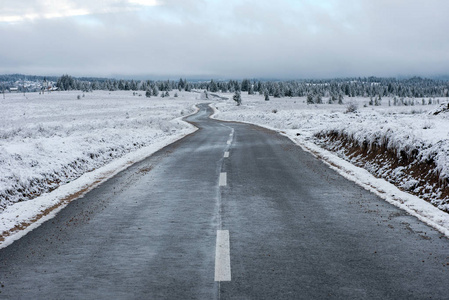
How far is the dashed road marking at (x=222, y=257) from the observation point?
16.1ft

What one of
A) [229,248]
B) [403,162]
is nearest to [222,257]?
[229,248]

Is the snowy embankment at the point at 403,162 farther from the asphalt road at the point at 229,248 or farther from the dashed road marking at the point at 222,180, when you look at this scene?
the dashed road marking at the point at 222,180

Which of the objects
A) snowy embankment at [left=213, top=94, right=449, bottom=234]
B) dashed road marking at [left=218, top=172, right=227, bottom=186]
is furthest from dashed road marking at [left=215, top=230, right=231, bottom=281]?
dashed road marking at [left=218, top=172, right=227, bottom=186]

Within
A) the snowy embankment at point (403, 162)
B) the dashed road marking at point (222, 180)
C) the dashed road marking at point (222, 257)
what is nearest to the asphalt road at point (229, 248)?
the dashed road marking at point (222, 257)

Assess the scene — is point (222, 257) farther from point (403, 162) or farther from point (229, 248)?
point (403, 162)

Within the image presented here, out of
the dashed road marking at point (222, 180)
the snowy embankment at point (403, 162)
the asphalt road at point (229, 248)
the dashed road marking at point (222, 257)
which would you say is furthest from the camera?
the dashed road marking at point (222, 180)

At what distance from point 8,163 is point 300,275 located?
972cm

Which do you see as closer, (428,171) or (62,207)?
(62,207)

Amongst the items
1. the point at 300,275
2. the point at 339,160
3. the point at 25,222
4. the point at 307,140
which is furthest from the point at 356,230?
the point at 307,140

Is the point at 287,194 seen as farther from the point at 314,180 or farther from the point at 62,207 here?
the point at 62,207

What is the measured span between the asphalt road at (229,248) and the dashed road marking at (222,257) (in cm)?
1

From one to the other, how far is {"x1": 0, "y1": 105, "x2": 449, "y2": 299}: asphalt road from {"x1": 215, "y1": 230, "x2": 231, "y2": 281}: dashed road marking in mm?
15

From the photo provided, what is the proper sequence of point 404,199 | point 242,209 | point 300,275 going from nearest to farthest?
point 300,275
point 242,209
point 404,199

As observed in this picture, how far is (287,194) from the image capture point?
9680 millimetres
